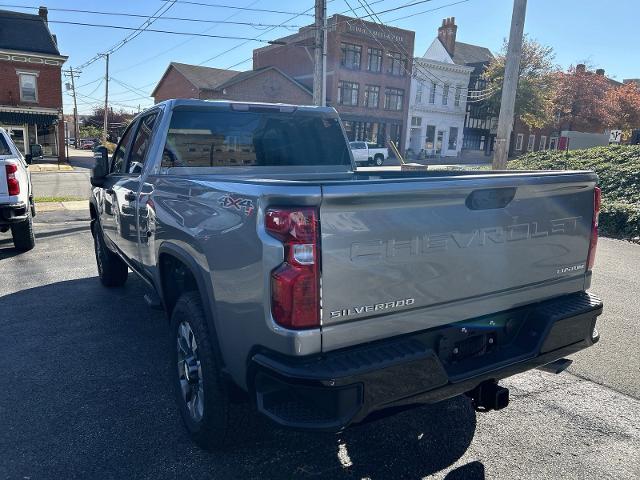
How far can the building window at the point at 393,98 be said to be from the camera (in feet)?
159

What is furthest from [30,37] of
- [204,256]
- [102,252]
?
[204,256]

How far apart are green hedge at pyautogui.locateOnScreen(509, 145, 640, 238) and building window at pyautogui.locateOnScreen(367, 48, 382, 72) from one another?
96.0ft

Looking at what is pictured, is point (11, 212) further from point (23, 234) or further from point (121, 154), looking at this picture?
point (121, 154)

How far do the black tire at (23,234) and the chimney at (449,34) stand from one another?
51295 mm

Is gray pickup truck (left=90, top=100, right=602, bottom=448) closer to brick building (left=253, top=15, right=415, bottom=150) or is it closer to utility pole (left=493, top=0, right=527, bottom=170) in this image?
utility pole (left=493, top=0, right=527, bottom=170)

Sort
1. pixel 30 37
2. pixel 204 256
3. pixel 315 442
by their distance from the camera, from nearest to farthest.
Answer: pixel 204 256
pixel 315 442
pixel 30 37

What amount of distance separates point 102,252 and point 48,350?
6.21 ft

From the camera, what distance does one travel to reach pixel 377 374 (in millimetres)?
2059

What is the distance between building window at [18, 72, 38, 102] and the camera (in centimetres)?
3403

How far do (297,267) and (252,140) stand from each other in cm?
238

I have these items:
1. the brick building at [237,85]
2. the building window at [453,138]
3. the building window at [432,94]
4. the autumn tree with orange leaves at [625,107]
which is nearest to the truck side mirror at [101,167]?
the brick building at [237,85]

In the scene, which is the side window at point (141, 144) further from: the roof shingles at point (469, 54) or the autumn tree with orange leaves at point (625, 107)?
the roof shingles at point (469, 54)

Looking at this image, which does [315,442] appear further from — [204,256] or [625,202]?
[625,202]

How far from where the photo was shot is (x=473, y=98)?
52781 mm
